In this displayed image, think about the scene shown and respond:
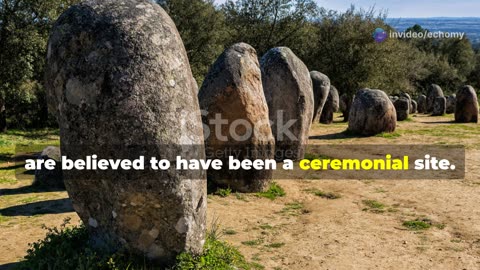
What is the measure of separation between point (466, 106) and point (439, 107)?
606cm

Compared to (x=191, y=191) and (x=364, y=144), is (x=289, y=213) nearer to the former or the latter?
(x=191, y=191)

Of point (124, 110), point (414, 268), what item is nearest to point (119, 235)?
point (124, 110)

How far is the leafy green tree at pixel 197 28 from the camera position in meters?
29.1

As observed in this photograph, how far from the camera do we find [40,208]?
969 centimetres

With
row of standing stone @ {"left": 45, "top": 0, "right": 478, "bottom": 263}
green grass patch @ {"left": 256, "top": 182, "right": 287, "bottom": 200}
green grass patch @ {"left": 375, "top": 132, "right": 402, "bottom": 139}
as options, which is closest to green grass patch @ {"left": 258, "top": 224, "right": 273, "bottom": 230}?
green grass patch @ {"left": 256, "top": 182, "right": 287, "bottom": 200}

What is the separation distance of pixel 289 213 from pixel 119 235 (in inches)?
200

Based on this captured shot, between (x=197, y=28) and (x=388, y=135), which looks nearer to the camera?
(x=388, y=135)

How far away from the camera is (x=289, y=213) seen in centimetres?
988

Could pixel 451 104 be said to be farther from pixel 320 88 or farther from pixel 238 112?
pixel 238 112

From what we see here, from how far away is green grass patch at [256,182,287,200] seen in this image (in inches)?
431

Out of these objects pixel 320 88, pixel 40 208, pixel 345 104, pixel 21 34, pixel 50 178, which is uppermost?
pixel 21 34

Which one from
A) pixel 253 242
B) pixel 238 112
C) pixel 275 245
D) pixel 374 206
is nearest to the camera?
pixel 275 245

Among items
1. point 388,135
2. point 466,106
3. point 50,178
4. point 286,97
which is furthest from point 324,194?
point 466,106

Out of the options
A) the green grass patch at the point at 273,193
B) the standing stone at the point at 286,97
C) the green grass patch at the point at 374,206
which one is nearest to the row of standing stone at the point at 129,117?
the green grass patch at the point at 273,193
